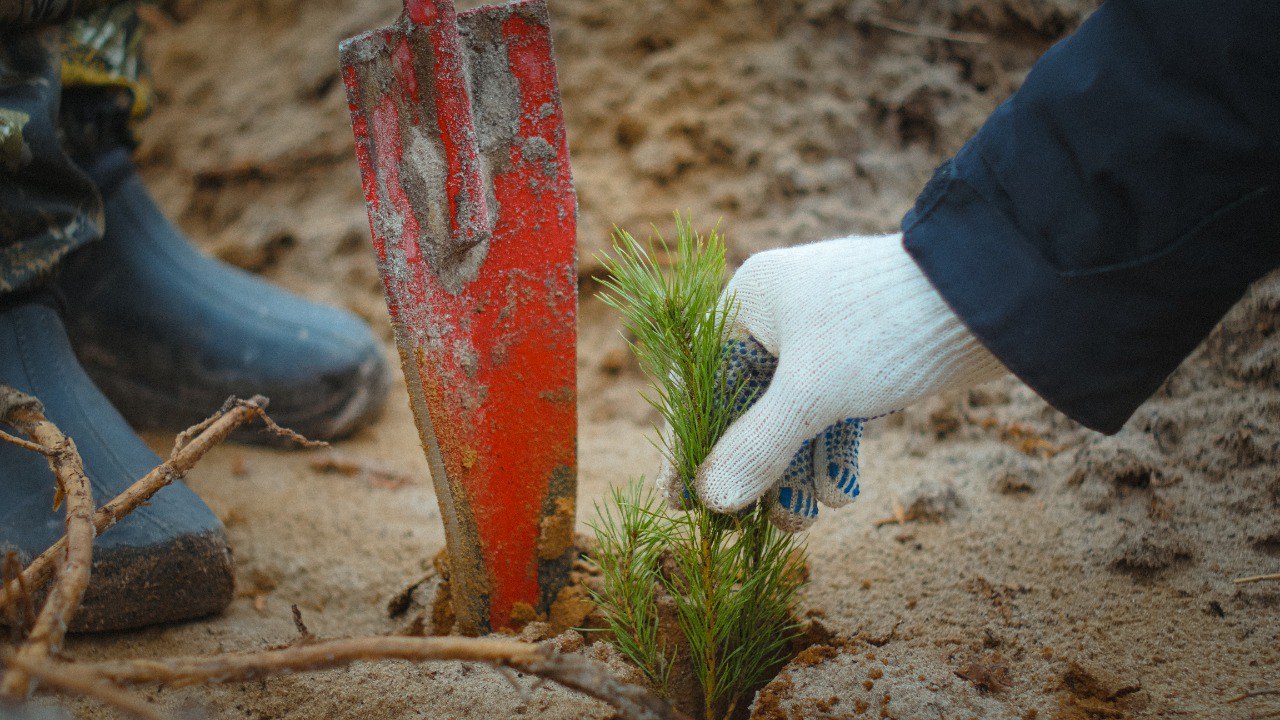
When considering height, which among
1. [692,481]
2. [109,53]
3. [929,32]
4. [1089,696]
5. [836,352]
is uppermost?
[929,32]

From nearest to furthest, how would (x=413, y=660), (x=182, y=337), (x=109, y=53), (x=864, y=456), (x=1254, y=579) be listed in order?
(x=413, y=660)
(x=1254, y=579)
(x=109, y=53)
(x=864, y=456)
(x=182, y=337)

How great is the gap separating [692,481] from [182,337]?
4.60 ft

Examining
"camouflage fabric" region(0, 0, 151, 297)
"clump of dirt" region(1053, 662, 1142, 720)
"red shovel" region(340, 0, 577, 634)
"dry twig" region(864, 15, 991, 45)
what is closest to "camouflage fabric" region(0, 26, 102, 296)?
"camouflage fabric" region(0, 0, 151, 297)

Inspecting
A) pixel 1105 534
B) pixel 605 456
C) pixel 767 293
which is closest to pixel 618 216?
pixel 605 456

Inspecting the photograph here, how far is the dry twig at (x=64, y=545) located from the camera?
69 cm

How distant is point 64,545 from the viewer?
952mm

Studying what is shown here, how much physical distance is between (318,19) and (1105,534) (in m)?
3.26

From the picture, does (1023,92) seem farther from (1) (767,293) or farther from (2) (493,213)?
(2) (493,213)

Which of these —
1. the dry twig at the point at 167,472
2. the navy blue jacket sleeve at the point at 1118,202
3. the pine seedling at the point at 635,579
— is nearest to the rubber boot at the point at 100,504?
the dry twig at the point at 167,472

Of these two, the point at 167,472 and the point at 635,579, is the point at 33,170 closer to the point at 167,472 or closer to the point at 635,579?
the point at 167,472

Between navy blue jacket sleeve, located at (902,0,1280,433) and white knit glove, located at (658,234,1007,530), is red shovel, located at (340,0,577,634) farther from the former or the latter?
navy blue jacket sleeve, located at (902,0,1280,433)

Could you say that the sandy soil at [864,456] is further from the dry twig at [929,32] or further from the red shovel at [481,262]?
the red shovel at [481,262]

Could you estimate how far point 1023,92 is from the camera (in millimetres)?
941

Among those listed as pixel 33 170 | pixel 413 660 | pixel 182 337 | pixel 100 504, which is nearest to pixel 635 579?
pixel 413 660
